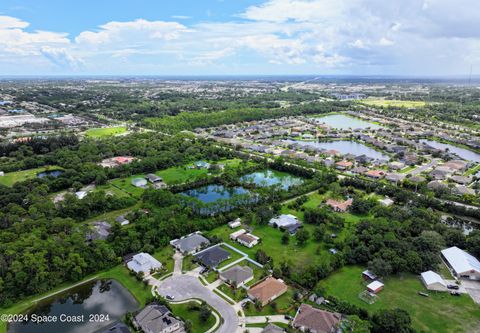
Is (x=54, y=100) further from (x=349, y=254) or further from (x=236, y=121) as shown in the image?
(x=349, y=254)

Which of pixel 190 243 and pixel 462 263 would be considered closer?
pixel 462 263

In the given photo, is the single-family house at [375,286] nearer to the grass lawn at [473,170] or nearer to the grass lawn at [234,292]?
the grass lawn at [234,292]

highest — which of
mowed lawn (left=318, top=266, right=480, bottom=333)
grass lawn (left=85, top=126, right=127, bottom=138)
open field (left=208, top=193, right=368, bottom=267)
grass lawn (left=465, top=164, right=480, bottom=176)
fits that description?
grass lawn (left=85, top=126, right=127, bottom=138)

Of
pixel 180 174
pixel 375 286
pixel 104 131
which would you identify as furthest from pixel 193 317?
pixel 104 131

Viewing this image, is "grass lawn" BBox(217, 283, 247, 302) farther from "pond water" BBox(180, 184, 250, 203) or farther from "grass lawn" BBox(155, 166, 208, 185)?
"grass lawn" BBox(155, 166, 208, 185)

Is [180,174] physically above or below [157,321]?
above

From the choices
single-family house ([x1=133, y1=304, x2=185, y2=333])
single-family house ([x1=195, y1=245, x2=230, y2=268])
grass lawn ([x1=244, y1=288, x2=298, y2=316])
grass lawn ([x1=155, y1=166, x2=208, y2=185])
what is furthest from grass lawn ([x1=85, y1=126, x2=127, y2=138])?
grass lawn ([x1=244, y1=288, x2=298, y2=316])

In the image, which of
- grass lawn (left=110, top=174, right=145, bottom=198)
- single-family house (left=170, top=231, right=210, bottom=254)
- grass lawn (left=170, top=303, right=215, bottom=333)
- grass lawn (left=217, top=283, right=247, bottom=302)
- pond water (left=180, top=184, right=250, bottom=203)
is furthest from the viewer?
grass lawn (left=110, top=174, right=145, bottom=198)

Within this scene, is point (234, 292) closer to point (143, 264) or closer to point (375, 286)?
point (143, 264)
